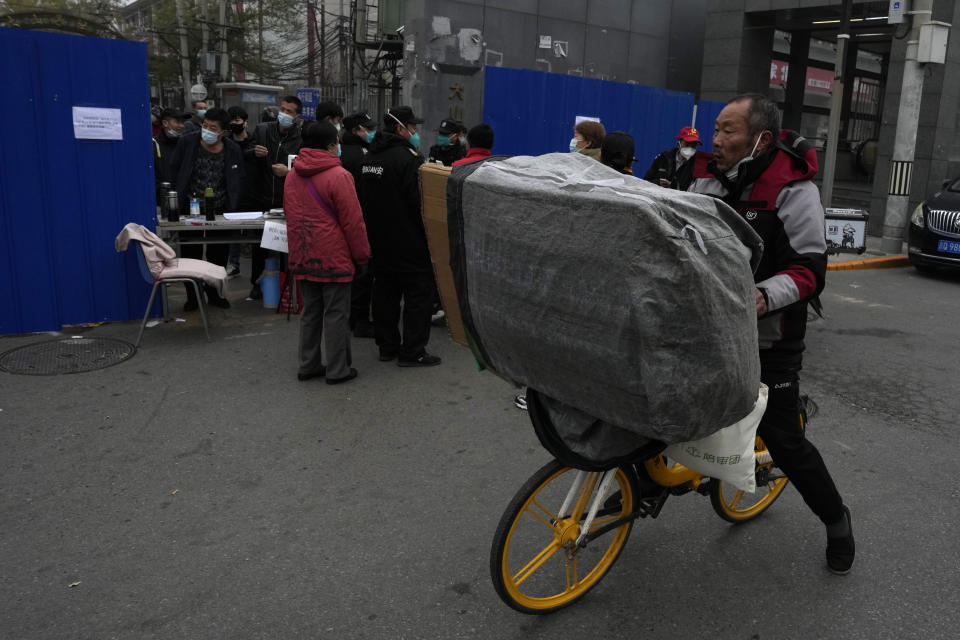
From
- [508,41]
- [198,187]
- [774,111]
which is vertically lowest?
[198,187]

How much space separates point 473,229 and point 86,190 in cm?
536

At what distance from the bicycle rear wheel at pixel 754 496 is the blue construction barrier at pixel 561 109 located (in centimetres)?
718

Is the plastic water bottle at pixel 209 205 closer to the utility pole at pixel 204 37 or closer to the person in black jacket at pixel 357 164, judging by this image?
the person in black jacket at pixel 357 164

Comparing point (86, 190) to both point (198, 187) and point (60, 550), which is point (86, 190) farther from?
point (60, 550)

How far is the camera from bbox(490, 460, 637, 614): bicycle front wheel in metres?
2.83

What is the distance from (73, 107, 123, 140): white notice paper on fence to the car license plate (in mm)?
10211

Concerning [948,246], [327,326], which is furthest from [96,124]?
[948,246]

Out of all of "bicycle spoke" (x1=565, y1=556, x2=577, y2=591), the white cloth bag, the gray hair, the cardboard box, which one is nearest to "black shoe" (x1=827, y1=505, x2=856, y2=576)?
the white cloth bag

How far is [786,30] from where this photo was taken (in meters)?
17.0

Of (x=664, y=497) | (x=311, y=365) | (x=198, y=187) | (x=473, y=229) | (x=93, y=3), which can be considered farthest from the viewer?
(x=93, y=3)

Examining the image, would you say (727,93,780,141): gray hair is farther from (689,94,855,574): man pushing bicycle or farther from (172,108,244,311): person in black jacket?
(172,108,244,311): person in black jacket

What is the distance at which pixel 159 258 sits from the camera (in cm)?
637

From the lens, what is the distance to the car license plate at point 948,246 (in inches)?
412

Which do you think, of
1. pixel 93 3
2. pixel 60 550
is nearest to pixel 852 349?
pixel 60 550
